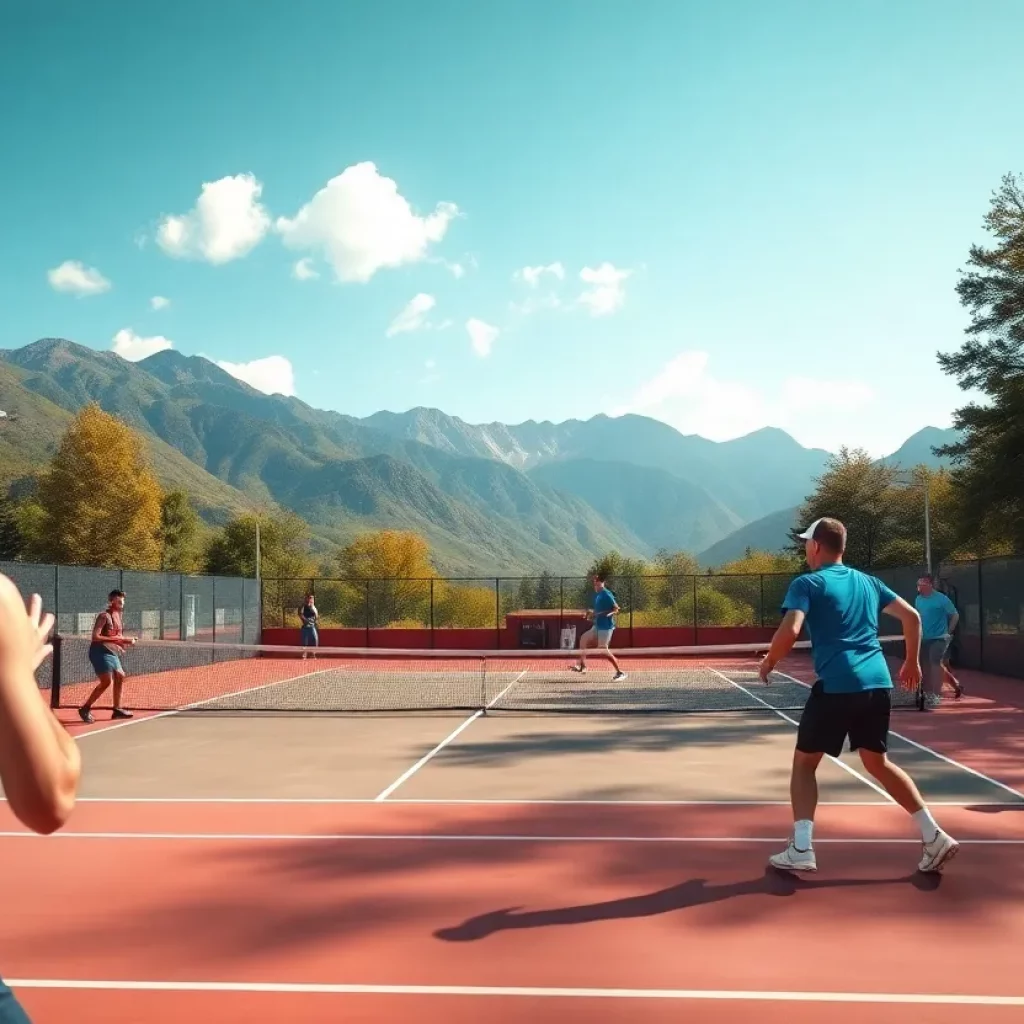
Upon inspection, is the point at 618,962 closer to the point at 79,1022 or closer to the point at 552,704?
the point at 79,1022

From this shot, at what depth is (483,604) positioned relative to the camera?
6538 centimetres

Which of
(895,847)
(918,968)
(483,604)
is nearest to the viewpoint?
(918,968)

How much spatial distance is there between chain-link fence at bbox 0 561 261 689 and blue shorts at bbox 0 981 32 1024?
14462 mm

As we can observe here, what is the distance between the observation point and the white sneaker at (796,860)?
5762 millimetres

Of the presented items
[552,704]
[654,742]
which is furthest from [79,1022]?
[552,704]

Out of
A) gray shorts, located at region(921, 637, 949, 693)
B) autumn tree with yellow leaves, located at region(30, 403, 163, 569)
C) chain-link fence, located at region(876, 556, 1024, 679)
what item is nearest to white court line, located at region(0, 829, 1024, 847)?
gray shorts, located at region(921, 637, 949, 693)

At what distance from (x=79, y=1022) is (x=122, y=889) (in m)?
1.86

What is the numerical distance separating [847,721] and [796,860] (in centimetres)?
84

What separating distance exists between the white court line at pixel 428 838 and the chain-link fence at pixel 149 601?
9.21 meters

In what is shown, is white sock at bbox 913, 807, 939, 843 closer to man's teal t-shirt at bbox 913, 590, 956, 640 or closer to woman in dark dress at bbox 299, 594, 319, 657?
man's teal t-shirt at bbox 913, 590, 956, 640

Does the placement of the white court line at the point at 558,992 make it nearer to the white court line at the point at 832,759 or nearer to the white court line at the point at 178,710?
the white court line at the point at 832,759

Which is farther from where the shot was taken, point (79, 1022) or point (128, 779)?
point (128, 779)

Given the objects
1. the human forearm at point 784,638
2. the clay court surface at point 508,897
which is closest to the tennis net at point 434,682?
the clay court surface at point 508,897

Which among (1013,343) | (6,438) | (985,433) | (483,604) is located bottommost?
(483,604)
